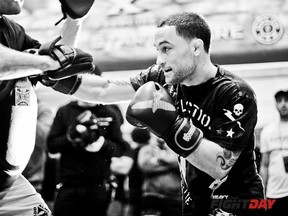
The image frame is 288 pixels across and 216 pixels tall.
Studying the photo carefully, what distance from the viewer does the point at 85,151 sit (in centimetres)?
335

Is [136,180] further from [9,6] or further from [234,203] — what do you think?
[9,6]

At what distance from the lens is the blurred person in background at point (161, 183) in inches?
131

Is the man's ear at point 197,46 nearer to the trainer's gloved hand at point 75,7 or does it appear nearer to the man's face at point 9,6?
the trainer's gloved hand at point 75,7

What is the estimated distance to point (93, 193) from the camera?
130 inches

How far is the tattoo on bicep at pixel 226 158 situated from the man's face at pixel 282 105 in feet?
4.64

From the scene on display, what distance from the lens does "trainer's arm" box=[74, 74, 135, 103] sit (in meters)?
2.29

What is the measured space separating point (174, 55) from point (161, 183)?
60.8 inches

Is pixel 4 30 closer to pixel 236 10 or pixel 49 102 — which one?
pixel 49 102

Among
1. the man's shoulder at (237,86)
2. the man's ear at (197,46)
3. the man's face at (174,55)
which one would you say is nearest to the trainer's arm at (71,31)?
the man's face at (174,55)

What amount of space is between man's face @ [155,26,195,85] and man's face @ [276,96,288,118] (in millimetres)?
1386

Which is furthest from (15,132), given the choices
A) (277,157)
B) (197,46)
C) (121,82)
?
(277,157)

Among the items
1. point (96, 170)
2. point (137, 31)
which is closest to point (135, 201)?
point (96, 170)

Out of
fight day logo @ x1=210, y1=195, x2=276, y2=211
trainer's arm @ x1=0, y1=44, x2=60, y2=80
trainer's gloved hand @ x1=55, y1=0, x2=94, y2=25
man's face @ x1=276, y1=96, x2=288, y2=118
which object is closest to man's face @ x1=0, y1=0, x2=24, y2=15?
trainer's gloved hand @ x1=55, y1=0, x2=94, y2=25

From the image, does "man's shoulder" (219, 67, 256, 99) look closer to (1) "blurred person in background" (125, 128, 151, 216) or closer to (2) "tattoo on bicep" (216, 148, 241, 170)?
(2) "tattoo on bicep" (216, 148, 241, 170)
